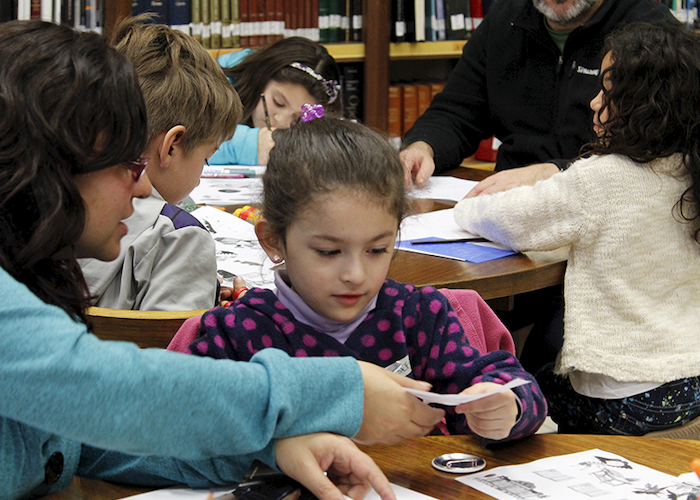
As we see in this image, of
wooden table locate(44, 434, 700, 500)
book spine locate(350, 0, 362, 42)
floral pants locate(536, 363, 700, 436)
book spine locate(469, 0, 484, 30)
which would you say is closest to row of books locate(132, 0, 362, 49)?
book spine locate(350, 0, 362, 42)

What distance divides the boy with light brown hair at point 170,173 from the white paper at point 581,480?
64 centimetres

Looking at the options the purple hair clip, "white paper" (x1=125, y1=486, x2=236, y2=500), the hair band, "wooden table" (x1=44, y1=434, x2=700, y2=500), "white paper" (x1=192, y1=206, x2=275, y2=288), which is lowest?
"wooden table" (x1=44, y1=434, x2=700, y2=500)

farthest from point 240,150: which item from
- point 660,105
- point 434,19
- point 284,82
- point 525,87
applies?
point 660,105

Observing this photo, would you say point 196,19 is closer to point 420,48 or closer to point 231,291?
point 420,48

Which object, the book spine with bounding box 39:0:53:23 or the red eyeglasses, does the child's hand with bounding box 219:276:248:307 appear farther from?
the book spine with bounding box 39:0:53:23

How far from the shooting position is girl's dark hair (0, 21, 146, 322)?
2.00 feet

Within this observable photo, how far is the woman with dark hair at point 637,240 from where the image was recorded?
1388 millimetres

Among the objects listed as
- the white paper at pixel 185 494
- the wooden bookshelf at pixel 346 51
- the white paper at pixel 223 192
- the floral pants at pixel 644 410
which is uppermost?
the wooden bookshelf at pixel 346 51

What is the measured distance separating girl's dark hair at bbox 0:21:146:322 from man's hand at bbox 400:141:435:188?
4.94 feet

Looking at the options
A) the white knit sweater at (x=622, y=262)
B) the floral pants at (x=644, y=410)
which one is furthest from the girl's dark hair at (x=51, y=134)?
the floral pants at (x=644, y=410)

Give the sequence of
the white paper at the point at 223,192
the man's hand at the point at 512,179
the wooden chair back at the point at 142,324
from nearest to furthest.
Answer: the wooden chair back at the point at 142,324
the man's hand at the point at 512,179
the white paper at the point at 223,192

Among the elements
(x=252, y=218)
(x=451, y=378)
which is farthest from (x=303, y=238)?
(x=252, y=218)

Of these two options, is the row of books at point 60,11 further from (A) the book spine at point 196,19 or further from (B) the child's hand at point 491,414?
(B) the child's hand at point 491,414

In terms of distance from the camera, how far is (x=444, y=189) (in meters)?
2.11
